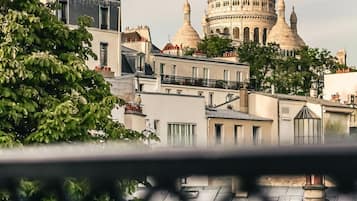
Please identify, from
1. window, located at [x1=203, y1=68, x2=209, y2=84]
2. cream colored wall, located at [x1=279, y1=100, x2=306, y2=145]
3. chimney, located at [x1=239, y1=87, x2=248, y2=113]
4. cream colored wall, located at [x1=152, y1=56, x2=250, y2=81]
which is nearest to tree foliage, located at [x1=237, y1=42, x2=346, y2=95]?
cream colored wall, located at [x1=152, y1=56, x2=250, y2=81]

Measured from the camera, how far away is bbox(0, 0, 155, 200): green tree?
2245 centimetres

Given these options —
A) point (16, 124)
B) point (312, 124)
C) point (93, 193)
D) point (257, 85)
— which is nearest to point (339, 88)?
point (257, 85)

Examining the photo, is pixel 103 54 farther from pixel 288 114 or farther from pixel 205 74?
pixel 205 74

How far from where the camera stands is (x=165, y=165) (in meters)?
2.05

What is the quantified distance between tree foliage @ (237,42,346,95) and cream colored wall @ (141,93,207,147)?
46.2 m

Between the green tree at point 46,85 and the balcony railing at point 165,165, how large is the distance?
19023mm

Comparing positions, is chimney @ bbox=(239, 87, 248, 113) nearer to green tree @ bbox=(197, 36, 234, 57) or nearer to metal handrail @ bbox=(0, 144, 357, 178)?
green tree @ bbox=(197, 36, 234, 57)

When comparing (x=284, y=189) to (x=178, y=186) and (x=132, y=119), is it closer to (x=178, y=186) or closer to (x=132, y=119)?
(x=178, y=186)

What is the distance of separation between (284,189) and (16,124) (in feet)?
70.1

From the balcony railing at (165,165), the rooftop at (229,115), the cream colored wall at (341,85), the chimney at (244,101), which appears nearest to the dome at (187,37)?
the cream colored wall at (341,85)

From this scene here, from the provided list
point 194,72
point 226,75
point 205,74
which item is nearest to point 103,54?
point 194,72

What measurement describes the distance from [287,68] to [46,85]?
100 m

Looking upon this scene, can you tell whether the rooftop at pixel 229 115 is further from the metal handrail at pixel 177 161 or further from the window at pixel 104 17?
the metal handrail at pixel 177 161

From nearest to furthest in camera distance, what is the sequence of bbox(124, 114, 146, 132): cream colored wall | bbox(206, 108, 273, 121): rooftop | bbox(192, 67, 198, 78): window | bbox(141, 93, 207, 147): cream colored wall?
bbox(124, 114, 146, 132): cream colored wall
bbox(141, 93, 207, 147): cream colored wall
bbox(206, 108, 273, 121): rooftop
bbox(192, 67, 198, 78): window
